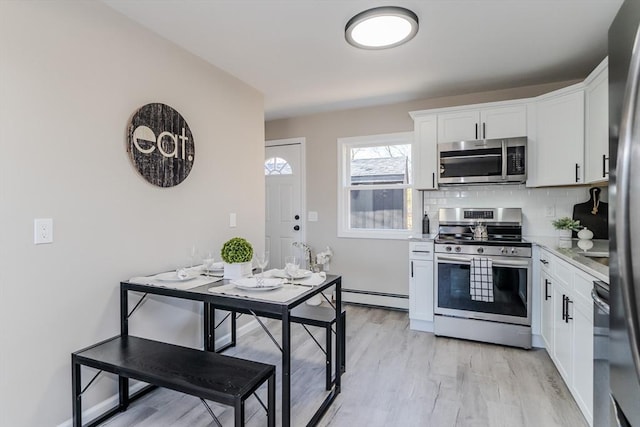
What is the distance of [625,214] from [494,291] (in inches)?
104

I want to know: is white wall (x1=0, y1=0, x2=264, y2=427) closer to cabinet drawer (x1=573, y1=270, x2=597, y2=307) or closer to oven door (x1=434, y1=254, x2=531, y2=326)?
oven door (x1=434, y1=254, x2=531, y2=326)

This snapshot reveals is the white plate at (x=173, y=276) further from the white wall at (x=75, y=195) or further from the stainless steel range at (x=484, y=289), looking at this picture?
the stainless steel range at (x=484, y=289)

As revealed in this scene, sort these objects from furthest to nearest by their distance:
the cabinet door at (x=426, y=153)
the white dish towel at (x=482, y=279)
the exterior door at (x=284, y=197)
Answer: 1. the exterior door at (x=284, y=197)
2. the cabinet door at (x=426, y=153)
3. the white dish towel at (x=482, y=279)

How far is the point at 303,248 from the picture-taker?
4.60m

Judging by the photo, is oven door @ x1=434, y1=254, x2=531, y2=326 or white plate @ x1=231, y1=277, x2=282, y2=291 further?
oven door @ x1=434, y1=254, x2=531, y2=326

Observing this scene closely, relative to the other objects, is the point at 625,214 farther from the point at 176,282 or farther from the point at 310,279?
the point at 176,282

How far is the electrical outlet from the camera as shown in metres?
1.73

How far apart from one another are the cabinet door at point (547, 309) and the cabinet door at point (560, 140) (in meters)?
0.93

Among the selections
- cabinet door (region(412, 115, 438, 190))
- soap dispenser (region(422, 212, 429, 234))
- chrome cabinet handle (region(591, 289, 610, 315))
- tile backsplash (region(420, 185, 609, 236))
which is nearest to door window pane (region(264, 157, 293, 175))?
cabinet door (region(412, 115, 438, 190))

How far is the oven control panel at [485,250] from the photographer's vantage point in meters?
2.96

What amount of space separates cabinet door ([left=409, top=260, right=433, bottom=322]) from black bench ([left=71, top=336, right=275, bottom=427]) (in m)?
2.10

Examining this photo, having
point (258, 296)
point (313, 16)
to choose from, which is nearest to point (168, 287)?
point (258, 296)

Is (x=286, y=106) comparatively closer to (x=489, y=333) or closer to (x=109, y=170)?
(x=109, y=170)

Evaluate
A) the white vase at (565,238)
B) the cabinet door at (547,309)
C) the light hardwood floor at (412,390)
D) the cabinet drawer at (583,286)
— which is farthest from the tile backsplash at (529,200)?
the cabinet drawer at (583,286)
